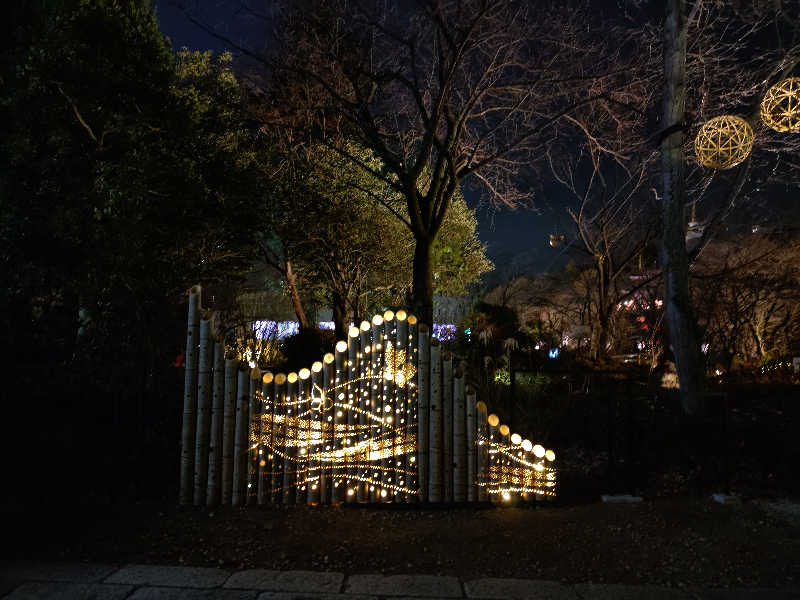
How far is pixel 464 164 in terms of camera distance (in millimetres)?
10703

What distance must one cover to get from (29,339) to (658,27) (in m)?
10.9

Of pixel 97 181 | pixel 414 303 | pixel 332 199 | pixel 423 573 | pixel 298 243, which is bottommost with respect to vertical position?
pixel 423 573

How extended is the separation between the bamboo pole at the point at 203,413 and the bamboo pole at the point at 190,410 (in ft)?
0.14

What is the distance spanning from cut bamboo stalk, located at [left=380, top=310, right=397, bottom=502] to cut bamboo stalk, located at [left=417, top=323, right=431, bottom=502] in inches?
8.7

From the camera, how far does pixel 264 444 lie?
15.0 ft

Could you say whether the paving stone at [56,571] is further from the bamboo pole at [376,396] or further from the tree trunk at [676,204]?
the tree trunk at [676,204]

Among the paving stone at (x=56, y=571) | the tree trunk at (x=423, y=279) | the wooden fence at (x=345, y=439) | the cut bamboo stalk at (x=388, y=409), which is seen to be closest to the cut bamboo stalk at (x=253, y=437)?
the wooden fence at (x=345, y=439)

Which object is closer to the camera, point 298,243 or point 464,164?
point 464,164

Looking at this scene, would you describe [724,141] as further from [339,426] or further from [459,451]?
[339,426]

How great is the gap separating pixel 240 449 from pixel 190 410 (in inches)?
21.9

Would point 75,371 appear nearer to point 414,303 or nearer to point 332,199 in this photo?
point 414,303

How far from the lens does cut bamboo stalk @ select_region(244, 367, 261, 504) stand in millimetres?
4543

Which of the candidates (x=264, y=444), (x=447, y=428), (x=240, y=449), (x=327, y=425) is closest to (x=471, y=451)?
(x=447, y=428)

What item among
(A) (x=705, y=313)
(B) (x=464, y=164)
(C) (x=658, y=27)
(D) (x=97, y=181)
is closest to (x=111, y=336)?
(D) (x=97, y=181)
